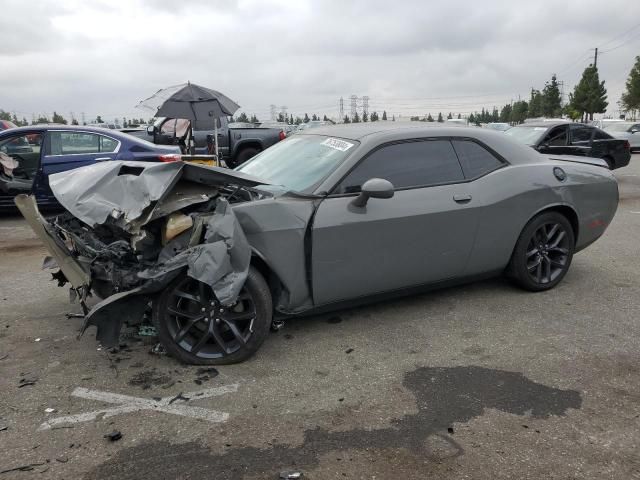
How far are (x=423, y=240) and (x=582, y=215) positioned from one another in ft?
6.24

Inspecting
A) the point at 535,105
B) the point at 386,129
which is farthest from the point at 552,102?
the point at 386,129

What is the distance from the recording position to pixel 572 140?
1177 centimetres

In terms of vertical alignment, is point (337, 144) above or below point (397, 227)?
above

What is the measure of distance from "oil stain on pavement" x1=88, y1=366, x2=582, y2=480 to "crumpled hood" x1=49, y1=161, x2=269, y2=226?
1488mm

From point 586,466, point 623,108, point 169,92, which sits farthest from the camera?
point 623,108

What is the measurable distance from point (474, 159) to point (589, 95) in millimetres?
51171

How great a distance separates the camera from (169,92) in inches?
416

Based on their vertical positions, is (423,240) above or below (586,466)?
above

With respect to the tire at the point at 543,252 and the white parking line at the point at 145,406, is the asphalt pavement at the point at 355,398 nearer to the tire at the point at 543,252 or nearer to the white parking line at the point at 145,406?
the white parking line at the point at 145,406

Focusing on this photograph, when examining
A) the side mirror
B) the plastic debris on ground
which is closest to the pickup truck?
the side mirror

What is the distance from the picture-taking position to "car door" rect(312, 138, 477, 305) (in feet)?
12.2

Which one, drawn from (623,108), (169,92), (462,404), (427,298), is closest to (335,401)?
(462,404)

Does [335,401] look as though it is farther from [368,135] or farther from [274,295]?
[368,135]

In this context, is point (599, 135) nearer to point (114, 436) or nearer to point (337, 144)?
point (337, 144)
